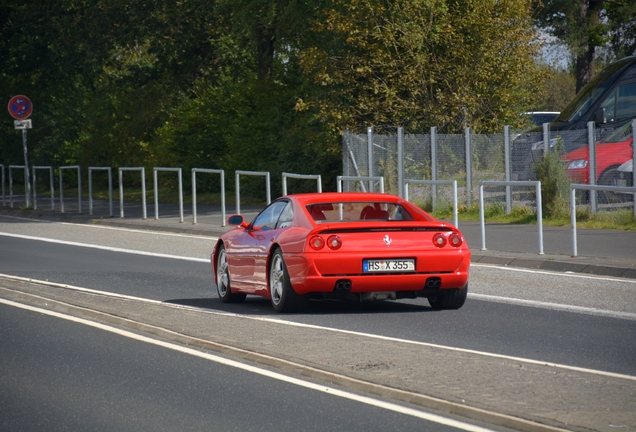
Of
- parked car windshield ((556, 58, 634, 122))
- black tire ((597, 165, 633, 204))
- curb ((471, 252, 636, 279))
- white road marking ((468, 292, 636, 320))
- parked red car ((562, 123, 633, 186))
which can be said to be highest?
parked car windshield ((556, 58, 634, 122))

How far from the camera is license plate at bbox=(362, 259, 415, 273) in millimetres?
11109

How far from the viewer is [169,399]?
729 cm

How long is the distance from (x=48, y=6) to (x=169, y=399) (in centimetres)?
4169

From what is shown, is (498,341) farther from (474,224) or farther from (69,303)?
(474,224)

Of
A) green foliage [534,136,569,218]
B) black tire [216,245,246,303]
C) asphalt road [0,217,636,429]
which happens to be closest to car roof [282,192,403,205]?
asphalt road [0,217,636,429]

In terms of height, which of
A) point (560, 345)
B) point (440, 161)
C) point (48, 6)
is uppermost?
point (48, 6)

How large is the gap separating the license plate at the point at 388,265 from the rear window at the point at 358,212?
91 cm

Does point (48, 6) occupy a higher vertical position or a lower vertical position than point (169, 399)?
higher

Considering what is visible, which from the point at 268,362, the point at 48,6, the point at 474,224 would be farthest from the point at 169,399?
the point at 48,6

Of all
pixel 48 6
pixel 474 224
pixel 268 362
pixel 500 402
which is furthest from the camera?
pixel 48 6

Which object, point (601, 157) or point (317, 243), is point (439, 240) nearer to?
point (317, 243)

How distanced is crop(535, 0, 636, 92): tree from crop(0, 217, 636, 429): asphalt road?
2405cm

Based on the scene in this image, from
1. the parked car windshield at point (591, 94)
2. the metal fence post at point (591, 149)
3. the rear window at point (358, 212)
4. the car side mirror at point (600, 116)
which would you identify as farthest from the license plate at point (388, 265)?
the parked car windshield at point (591, 94)

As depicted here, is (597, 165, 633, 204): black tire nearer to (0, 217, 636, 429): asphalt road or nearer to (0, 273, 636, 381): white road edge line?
(0, 217, 636, 429): asphalt road
